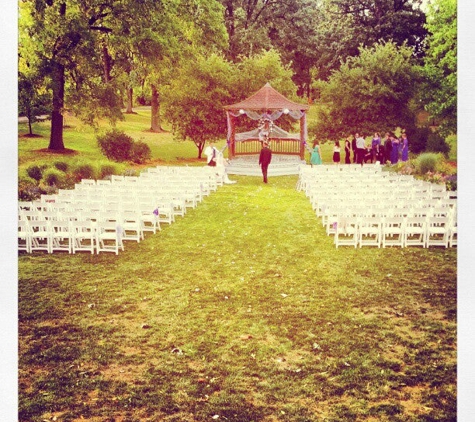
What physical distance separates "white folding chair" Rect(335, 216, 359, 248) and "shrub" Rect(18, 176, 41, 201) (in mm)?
8777

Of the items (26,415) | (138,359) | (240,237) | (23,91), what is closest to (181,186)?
(240,237)

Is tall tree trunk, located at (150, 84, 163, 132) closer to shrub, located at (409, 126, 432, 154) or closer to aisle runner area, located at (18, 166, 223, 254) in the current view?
shrub, located at (409, 126, 432, 154)

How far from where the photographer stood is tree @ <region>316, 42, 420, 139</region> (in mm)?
27562

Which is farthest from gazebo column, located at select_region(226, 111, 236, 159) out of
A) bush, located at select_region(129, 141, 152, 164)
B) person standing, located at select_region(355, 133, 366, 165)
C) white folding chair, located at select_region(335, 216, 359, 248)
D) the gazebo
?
white folding chair, located at select_region(335, 216, 359, 248)

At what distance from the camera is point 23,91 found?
1666 centimetres

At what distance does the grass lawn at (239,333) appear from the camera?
16.9ft

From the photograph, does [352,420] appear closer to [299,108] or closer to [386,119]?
[299,108]

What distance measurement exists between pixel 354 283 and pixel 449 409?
363 centimetres

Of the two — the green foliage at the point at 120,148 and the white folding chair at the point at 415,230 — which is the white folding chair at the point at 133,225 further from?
the green foliage at the point at 120,148

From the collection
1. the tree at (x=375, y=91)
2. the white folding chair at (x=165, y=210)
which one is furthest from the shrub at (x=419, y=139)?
the white folding chair at (x=165, y=210)

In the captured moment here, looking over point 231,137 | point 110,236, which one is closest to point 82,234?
point 110,236

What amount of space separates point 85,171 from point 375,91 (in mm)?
16593

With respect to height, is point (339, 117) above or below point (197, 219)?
above

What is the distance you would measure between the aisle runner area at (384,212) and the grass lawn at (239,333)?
428mm
